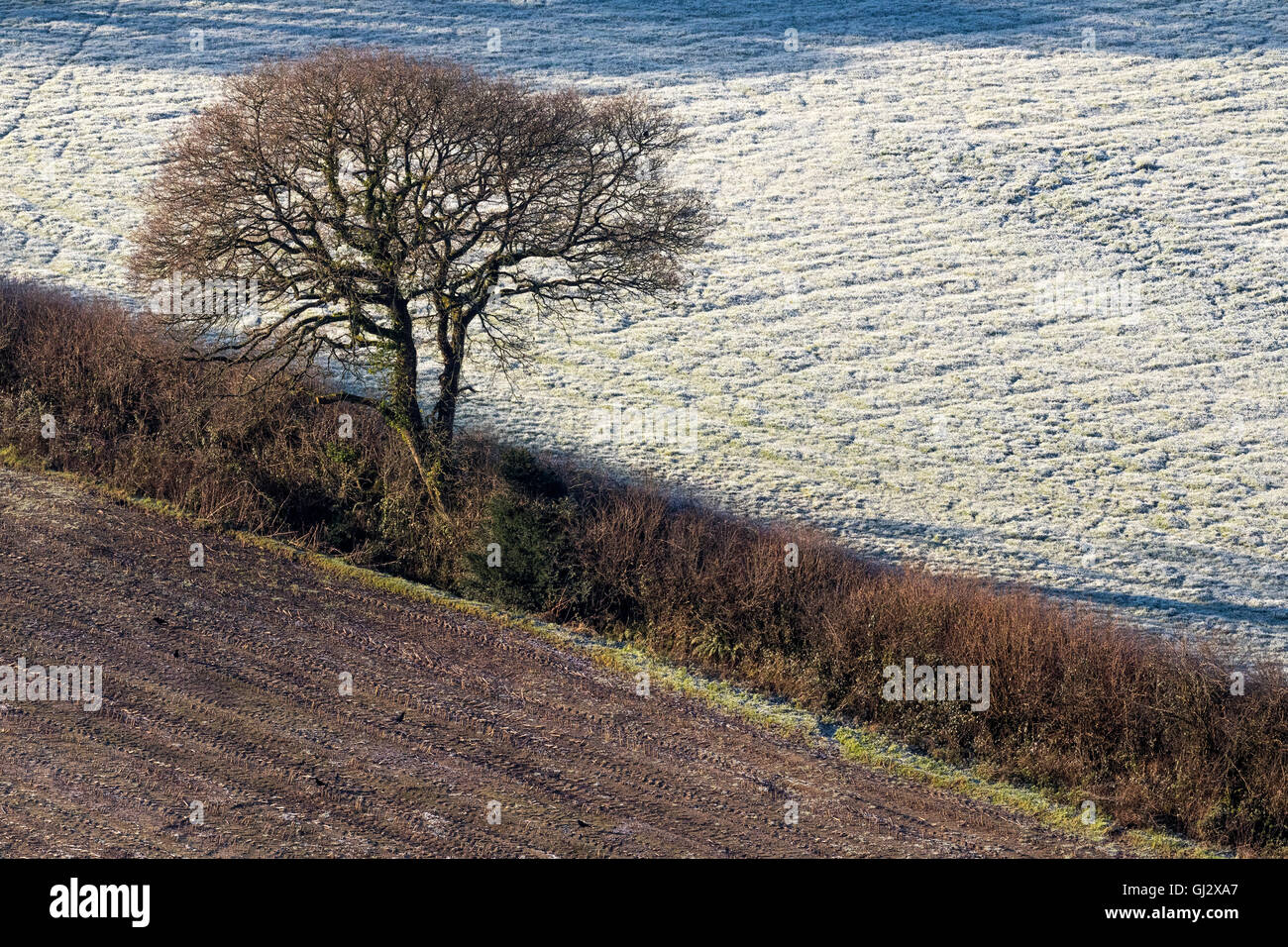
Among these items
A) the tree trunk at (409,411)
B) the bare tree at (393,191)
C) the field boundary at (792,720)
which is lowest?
the field boundary at (792,720)

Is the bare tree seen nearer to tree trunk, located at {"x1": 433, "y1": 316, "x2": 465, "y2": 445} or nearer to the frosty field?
tree trunk, located at {"x1": 433, "y1": 316, "x2": 465, "y2": 445}

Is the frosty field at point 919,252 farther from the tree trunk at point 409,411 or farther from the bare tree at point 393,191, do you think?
the bare tree at point 393,191

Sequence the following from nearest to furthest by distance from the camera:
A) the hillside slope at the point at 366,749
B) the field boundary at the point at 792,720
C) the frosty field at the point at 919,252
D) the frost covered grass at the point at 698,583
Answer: the hillside slope at the point at 366,749, the field boundary at the point at 792,720, the frost covered grass at the point at 698,583, the frosty field at the point at 919,252

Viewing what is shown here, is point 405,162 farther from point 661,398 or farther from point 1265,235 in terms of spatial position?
point 1265,235

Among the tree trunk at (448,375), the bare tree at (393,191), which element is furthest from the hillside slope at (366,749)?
the bare tree at (393,191)

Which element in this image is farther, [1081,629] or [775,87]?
[775,87]

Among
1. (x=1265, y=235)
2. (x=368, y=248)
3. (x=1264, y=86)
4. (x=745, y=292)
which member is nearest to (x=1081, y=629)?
(x=368, y=248)

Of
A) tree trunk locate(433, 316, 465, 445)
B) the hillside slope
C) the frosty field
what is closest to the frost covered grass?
tree trunk locate(433, 316, 465, 445)

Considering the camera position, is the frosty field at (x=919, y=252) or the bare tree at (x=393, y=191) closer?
the bare tree at (x=393, y=191)
